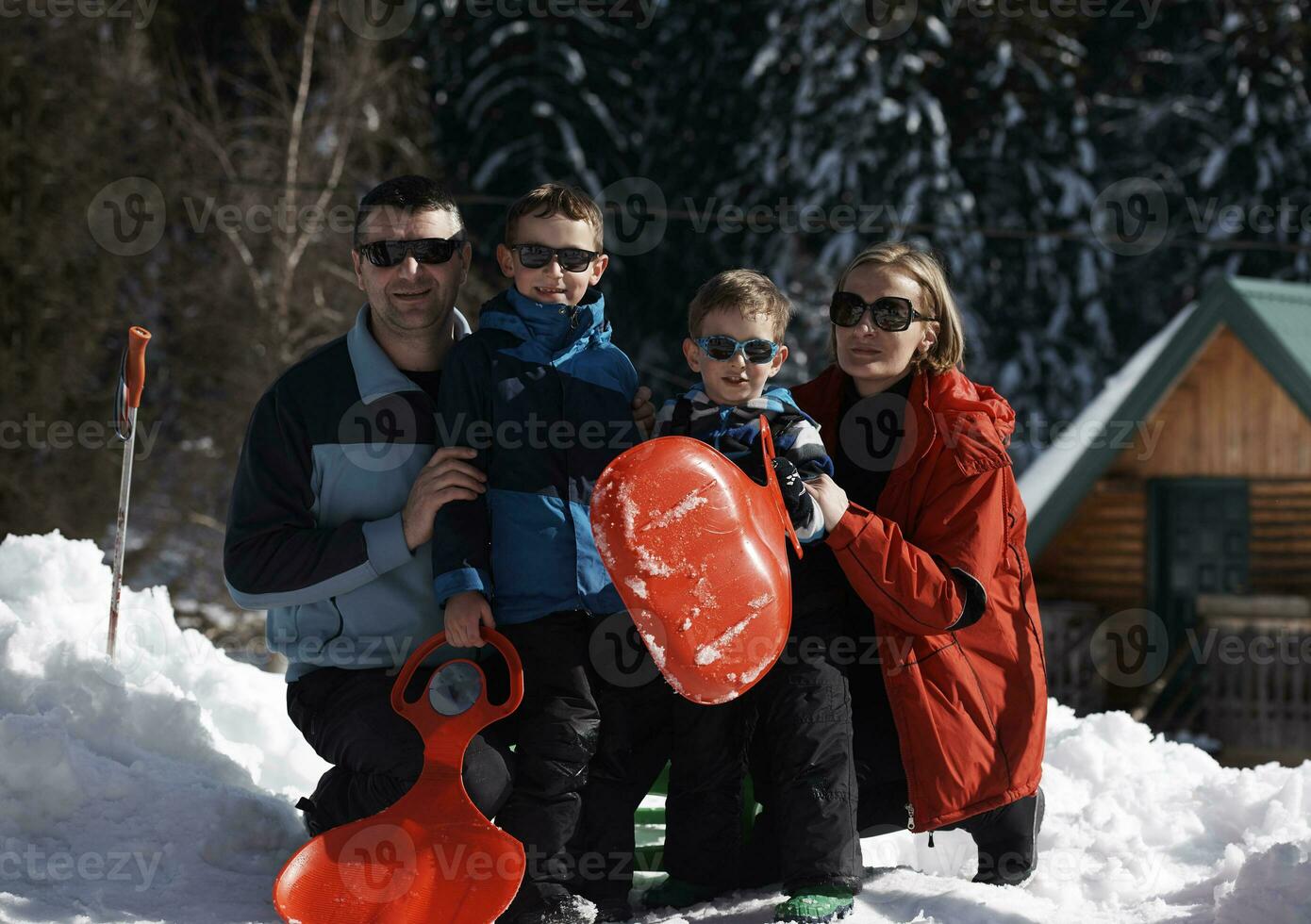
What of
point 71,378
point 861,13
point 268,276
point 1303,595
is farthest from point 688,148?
point 1303,595

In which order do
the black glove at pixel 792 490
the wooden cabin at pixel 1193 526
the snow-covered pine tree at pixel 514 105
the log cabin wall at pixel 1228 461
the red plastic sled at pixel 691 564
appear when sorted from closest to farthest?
the red plastic sled at pixel 691 564 → the black glove at pixel 792 490 → the wooden cabin at pixel 1193 526 → the log cabin wall at pixel 1228 461 → the snow-covered pine tree at pixel 514 105

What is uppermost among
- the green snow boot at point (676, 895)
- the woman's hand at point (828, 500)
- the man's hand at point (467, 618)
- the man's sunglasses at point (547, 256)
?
the man's sunglasses at point (547, 256)

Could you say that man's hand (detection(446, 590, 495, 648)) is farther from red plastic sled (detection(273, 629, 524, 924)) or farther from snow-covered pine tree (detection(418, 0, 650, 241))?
snow-covered pine tree (detection(418, 0, 650, 241))

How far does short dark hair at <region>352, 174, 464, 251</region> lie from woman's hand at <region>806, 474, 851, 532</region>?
1217mm

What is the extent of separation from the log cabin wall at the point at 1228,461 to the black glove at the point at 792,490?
297 inches

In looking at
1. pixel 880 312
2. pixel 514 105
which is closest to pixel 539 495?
pixel 880 312

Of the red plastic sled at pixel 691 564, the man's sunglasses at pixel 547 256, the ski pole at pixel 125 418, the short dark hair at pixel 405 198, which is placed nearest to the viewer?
the red plastic sled at pixel 691 564

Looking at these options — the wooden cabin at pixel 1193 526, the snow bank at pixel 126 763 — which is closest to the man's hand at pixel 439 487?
the snow bank at pixel 126 763

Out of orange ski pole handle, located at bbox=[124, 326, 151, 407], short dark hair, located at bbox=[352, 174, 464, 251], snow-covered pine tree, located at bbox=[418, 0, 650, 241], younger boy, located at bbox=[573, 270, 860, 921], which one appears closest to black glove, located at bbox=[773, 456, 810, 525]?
younger boy, located at bbox=[573, 270, 860, 921]

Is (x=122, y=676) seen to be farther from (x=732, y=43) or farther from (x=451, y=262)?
(x=732, y=43)

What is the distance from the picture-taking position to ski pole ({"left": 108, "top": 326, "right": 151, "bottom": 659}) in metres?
4.31

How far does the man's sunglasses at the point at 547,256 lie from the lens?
3.50 m

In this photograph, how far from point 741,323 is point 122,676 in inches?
86.4

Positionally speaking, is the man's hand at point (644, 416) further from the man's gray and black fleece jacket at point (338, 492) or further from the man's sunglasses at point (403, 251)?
the man's sunglasses at point (403, 251)
